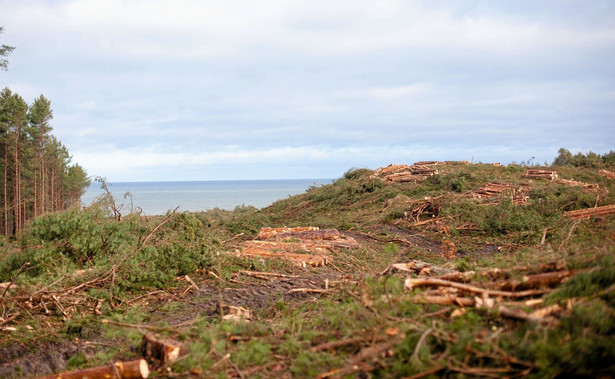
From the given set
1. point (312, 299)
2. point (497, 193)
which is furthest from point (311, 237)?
point (497, 193)

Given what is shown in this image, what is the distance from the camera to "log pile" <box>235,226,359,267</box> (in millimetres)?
8945

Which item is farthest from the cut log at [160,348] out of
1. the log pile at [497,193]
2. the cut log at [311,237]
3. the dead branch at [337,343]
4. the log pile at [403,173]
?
the log pile at [403,173]

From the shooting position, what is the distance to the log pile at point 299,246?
8.95 metres

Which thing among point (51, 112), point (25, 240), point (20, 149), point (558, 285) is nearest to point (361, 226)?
point (25, 240)

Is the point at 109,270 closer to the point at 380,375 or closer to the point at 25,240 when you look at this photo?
the point at 25,240

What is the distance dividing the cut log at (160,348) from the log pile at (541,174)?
61.1 feet

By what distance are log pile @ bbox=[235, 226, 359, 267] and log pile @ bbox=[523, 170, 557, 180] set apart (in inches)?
455

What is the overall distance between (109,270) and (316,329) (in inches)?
160

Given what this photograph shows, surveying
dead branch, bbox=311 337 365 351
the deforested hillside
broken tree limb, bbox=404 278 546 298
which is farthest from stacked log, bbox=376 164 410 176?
dead branch, bbox=311 337 365 351

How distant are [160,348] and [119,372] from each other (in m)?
0.36

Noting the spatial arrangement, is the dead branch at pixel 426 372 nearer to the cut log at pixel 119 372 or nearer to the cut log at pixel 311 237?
the cut log at pixel 119 372

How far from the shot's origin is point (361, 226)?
14.7m

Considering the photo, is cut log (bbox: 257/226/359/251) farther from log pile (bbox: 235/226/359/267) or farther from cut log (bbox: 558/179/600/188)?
cut log (bbox: 558/179/600/188)

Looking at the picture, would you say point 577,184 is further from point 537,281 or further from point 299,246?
point 537,281
